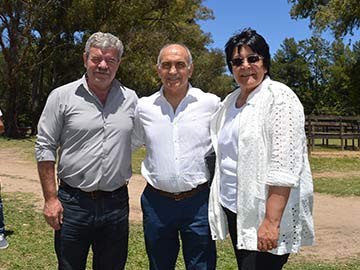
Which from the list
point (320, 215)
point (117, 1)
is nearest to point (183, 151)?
point (320, 215)

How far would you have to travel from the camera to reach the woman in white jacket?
8.38 feet

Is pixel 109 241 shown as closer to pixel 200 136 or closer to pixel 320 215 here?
pixel 200 136

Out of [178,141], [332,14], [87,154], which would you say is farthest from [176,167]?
[332,14]

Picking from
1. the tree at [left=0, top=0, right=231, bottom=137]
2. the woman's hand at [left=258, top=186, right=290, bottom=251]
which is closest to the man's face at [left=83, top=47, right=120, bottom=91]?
the woman's hand at [left=258, top=186, right=290, bottom=251]

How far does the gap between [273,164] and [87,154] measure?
127cm

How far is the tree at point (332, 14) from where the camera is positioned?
1978cm

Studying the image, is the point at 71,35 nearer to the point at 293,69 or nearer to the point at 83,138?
the point at 83,138

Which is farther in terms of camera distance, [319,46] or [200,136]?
[319,46]

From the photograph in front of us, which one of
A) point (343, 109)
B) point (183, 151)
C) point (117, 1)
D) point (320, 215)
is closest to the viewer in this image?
point (183, 151)

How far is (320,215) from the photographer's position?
8156mm

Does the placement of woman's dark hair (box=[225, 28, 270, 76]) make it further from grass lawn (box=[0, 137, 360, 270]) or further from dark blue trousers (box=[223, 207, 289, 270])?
grass lawn (box=[0, 137, 360, 270])

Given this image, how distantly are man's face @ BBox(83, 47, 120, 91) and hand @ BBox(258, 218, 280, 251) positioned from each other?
4.60 feet

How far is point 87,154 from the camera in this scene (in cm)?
320

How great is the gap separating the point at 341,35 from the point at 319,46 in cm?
4414
